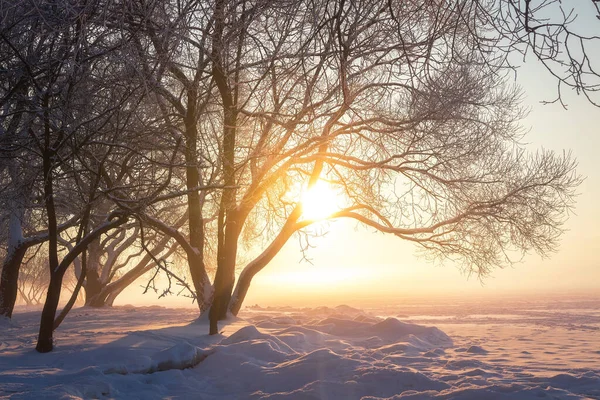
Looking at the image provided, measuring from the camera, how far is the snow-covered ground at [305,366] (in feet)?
19.3

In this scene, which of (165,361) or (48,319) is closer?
(165,361)

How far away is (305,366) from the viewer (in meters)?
6.74

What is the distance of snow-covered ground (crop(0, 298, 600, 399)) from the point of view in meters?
5.88

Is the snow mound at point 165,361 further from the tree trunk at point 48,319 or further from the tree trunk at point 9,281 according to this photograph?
the tree trunk at point 9,281

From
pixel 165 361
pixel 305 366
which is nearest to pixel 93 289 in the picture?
pixel 165 361

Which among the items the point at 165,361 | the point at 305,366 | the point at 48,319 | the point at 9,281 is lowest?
the point at 305,366

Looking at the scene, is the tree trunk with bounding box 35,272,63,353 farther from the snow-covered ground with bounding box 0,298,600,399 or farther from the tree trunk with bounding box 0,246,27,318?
the tree trunk with bounding box 0,246,27,318

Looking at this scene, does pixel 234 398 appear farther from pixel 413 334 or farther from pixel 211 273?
pixel 211 273

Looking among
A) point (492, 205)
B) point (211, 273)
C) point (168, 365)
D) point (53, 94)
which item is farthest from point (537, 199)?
point (211, 273)

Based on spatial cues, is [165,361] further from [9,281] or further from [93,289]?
[93,289]

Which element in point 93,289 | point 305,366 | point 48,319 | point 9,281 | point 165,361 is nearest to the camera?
point 305,366

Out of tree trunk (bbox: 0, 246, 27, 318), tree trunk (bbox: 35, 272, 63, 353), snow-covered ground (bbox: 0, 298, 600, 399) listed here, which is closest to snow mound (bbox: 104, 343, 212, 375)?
snow-covered ground (bbox: 0, 298, 600, 399)

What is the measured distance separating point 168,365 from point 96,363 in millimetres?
857

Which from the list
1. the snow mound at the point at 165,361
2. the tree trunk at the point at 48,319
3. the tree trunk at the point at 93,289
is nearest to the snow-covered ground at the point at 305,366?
the snow mound at the point at 165,361
